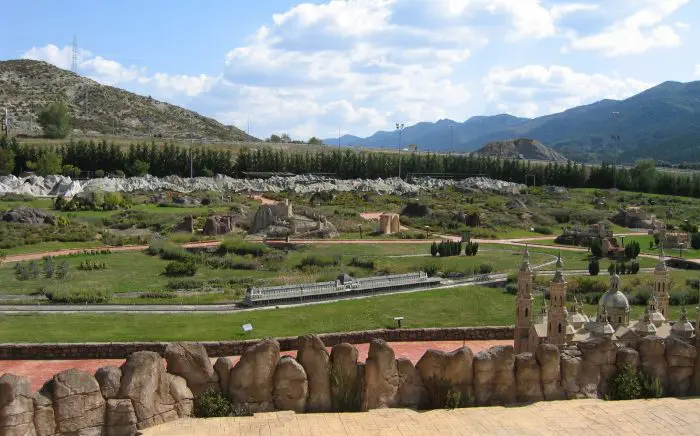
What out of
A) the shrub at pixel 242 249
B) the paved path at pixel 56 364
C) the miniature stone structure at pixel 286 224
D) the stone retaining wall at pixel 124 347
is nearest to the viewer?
the paved path at pixel 56 364

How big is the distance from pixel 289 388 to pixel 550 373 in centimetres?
617

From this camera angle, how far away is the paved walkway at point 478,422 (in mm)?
14805

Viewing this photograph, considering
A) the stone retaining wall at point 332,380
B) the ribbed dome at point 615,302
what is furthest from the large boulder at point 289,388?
the ribbed dome at point 615,302

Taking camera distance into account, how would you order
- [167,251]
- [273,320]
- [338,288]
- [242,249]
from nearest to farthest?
[273,320], [338,288], [167,251], [242,249]

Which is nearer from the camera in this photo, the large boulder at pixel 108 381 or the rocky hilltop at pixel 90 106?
the large boulder at pixel 108 381

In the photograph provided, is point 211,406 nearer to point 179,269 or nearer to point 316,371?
point 316,371

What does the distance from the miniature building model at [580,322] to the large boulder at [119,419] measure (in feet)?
37.9

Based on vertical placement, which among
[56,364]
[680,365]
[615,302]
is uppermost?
[615,302]

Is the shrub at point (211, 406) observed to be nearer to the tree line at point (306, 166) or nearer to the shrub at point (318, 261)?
the shrub at point (318, 261)

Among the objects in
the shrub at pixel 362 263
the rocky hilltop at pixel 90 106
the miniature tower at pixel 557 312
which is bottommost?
the shrub at pixel 362 263

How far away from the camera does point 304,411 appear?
16078 millimetres

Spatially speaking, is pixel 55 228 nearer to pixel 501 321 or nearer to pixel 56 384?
pixel 501 321

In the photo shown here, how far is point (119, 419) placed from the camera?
47.6 feet

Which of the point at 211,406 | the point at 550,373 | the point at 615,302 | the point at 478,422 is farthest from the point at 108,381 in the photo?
the point at 615,302
